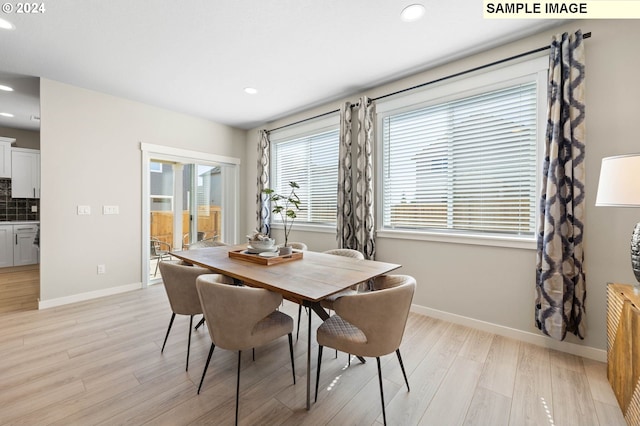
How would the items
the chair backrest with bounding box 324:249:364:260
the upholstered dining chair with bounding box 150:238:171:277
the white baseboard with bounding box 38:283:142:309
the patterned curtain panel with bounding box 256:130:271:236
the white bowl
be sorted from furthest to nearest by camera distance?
the patterned curtain panel with bounding box 256:130:271:236 → the upholstered dining chair with bounding box 150:238:171:277 → the white baseboard with bounding box 38:283:142:309 → the chair backrest with bounding box 324:249:364:260 → the white bowl

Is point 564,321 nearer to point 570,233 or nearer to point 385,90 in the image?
point 570,233

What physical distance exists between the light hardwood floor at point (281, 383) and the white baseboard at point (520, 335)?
67 millimetres

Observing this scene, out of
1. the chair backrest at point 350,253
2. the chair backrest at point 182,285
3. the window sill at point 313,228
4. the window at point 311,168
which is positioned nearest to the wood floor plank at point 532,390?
the chair backrest at point 350,253

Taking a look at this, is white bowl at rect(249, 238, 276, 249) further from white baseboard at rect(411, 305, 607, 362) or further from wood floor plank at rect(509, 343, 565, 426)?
wood floor plank at rect(509, 343, 565, 426)

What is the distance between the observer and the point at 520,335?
95.3 inches

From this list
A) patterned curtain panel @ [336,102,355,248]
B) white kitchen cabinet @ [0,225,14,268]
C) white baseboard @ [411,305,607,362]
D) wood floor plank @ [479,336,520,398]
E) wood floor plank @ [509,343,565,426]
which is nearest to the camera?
wood floor plank @ [509,343,565,426]

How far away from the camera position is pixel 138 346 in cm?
233

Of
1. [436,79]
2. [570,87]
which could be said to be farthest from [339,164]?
[570,87]

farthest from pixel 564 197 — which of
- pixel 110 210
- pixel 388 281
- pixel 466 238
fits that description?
pixel 110 210

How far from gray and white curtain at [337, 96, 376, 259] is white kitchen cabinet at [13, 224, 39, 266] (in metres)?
6.26

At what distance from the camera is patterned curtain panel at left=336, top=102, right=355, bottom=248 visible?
348 cm

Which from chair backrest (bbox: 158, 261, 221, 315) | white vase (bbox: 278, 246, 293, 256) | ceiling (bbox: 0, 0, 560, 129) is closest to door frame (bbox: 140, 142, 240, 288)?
ceiling (bbox: 0, 0, 560, 129)

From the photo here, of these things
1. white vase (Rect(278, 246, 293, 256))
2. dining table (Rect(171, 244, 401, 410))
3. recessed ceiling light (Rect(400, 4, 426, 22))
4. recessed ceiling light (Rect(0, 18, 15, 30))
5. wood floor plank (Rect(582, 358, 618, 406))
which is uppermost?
recessed ceiling light (Rect(400, 4, 426, 22))

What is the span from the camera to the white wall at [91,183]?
10.5ft
